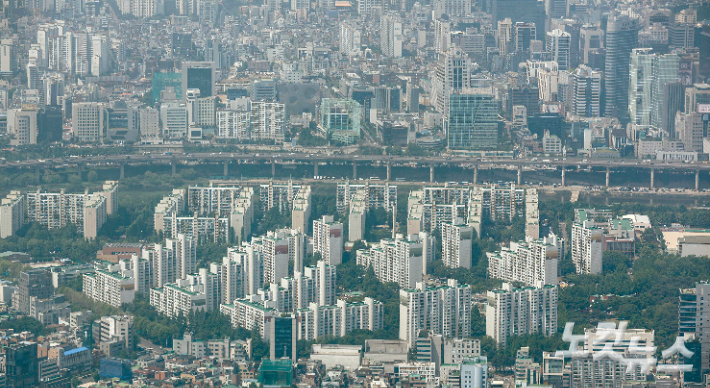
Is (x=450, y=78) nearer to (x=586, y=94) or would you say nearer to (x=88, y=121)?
(x=586, y=94)

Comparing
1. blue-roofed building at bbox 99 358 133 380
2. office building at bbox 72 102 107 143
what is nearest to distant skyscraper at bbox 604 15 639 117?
office building at bbox 72 102 107 143

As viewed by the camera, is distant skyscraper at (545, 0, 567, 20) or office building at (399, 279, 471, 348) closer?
office building at (399, 279, 471, 348)

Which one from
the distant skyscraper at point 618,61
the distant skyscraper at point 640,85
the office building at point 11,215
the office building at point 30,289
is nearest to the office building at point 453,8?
the distant skyscraper at point 618,61

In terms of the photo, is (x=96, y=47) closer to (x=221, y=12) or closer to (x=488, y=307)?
(x=221, y=12)

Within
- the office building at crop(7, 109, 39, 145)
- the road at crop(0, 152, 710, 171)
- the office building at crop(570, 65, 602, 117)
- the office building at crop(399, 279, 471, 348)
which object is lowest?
the office building at crop(399, 279, 471, 348)

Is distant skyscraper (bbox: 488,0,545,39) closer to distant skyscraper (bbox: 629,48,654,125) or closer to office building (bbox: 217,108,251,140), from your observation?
distant skyscraper (bbox: 629,48,654,125)

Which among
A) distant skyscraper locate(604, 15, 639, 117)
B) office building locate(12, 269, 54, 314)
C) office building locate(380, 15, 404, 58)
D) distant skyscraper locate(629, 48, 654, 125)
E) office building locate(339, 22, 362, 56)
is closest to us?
office building locate(12, 269, 54, 314)

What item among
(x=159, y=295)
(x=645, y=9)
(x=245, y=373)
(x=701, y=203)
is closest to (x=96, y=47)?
(x=645, y=9)

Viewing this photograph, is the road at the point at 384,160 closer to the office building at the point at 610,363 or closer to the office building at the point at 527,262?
the office building at the point at 527,262
